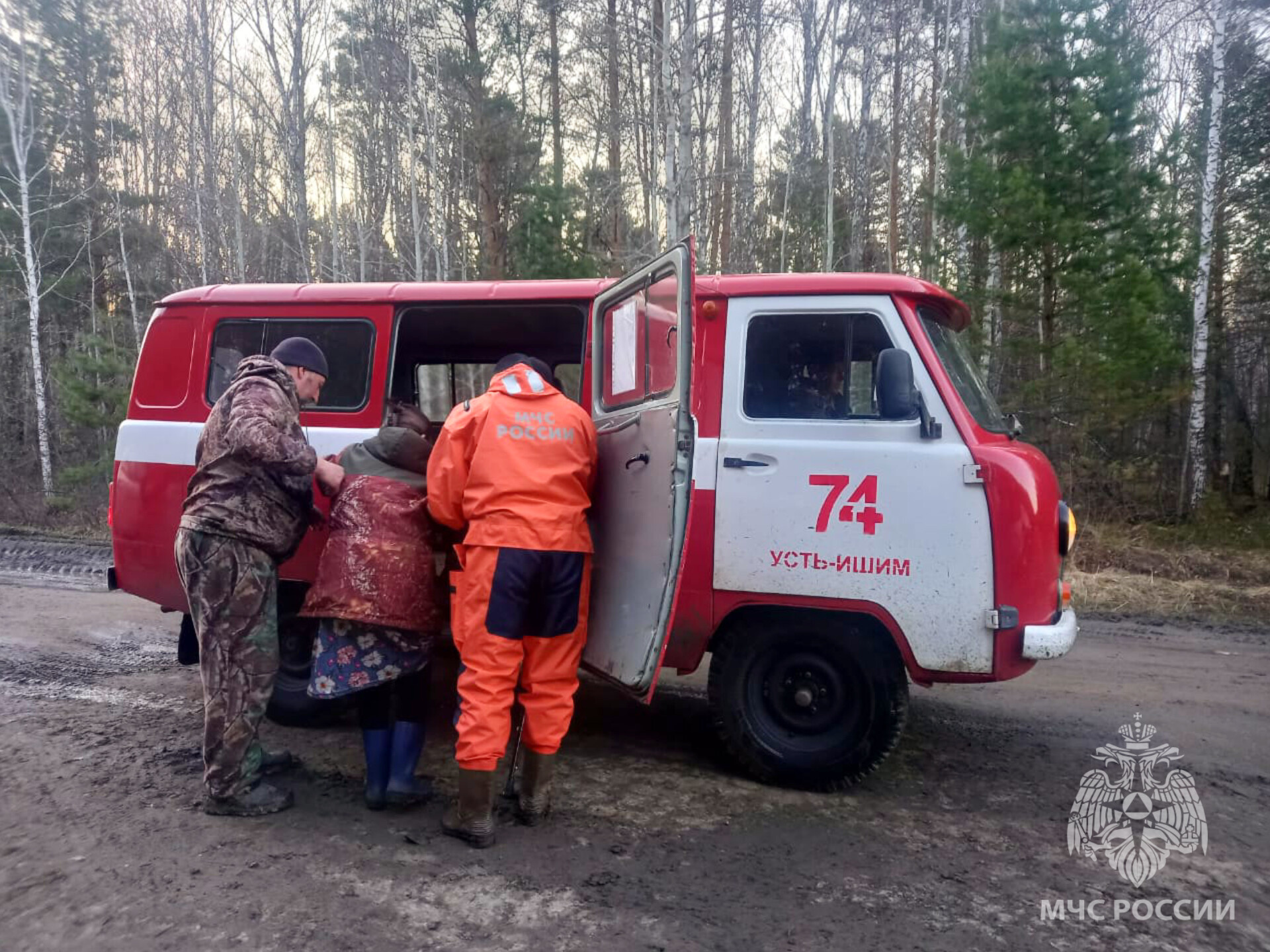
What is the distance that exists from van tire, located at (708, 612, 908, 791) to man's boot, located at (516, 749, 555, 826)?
0.92m

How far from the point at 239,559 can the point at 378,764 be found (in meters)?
1.05

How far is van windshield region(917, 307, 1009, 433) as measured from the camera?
409 cm

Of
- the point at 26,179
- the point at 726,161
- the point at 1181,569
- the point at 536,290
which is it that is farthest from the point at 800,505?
the point at 26,179

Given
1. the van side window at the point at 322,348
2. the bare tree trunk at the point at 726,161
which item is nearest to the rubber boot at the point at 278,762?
the van side window at the point at 322,348

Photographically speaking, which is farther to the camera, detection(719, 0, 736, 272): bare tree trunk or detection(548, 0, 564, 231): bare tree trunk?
detection(719, 0, 736, 272): bare tree trunk

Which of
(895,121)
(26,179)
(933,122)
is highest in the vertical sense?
A: (895,121)

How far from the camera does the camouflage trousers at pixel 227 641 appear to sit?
3.69 meters

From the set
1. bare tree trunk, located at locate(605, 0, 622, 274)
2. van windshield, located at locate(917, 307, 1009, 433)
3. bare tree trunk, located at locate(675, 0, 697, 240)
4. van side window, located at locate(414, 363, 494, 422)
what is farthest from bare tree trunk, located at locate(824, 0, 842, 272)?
van windshield, located at locate(917, 307, 1009, 433)

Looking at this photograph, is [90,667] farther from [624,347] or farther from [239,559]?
[624,347]

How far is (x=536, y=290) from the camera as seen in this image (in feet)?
15.0

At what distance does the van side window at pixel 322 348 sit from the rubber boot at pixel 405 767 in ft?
5.86

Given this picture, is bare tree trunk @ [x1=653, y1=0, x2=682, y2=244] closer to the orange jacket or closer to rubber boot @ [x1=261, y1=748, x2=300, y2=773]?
the orange jacket

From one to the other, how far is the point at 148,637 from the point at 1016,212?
31.4 ft

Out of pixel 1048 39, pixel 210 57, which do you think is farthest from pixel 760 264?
pixel 210 57
